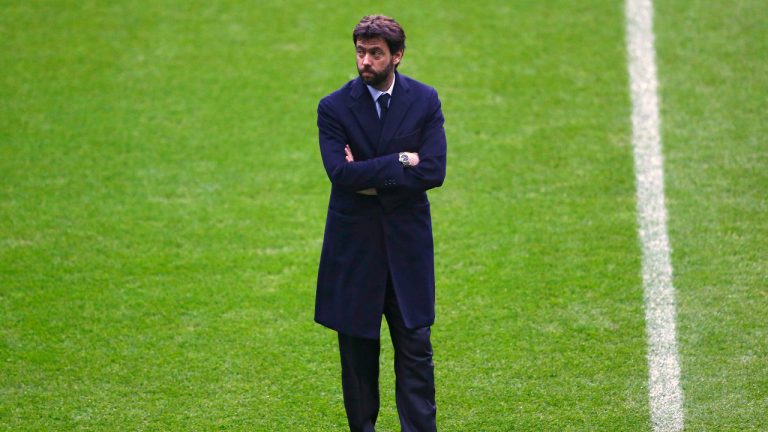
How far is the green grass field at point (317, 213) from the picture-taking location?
5.77 m

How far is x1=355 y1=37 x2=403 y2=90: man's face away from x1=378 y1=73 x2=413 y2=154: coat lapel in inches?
5.4

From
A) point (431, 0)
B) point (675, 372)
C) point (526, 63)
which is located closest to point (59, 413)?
point (675, 372)

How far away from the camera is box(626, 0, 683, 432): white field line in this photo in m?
5.67

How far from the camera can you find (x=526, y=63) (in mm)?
9211

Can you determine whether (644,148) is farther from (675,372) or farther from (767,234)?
(675,372)

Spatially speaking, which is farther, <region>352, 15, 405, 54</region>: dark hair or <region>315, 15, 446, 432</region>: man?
<region>315, 15, 446, 432</region>: man

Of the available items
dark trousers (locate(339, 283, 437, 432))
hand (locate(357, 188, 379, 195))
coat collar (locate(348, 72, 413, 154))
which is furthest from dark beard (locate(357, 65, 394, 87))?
dark trousers (locate(339, 283, 437, 432))

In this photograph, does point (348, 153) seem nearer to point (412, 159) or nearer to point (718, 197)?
point (412, 159)

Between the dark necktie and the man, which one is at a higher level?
the dark necktie

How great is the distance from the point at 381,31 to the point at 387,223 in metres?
0.85

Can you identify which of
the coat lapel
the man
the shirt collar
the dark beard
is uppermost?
the dark beard

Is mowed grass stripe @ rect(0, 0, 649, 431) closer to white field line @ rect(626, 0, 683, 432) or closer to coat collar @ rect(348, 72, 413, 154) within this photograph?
white field line @ rect(626, 0, 683, 432)

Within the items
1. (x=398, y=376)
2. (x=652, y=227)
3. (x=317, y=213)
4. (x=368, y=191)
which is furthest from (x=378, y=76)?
(x=652, y=227)

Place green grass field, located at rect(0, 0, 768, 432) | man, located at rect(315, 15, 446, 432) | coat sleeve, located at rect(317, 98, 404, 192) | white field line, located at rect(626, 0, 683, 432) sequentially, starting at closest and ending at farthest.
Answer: coat sleeve, located at rect(317, 98, 404, 192) < man, located at rect(315, 15, 446, 432) < white field line, located at rect(626, 0, 683, 432) < green grass field, located at rect(0, 0, 768, 432)
